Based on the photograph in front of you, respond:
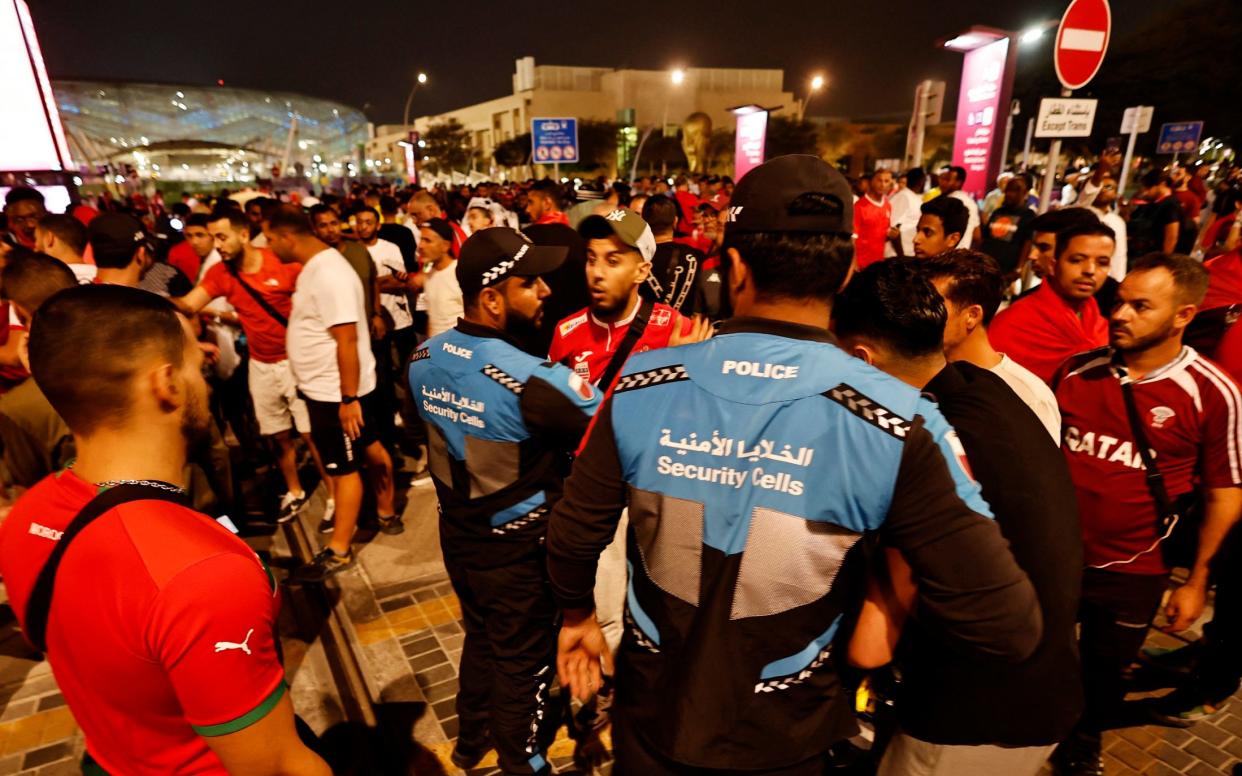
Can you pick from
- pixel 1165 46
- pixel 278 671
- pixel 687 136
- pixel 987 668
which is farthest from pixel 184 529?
pixel 687 136

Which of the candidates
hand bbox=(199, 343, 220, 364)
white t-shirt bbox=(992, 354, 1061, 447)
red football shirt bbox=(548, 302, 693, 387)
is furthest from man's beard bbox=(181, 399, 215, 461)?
hand bbox=(199, 343, 220, 364)

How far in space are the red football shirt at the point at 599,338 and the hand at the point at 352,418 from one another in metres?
1.61

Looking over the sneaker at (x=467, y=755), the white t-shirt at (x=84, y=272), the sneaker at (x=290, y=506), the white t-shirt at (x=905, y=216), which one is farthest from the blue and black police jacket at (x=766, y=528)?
the white t-shirt at (x=905, y=216)

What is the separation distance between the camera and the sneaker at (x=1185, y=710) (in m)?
3.32

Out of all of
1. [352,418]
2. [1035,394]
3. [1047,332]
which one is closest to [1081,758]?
[1035,394]

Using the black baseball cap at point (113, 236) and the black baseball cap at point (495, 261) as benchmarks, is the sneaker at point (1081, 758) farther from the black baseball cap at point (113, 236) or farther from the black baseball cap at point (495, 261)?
the black baseball cap at point (113, 236)

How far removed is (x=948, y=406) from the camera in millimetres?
1868

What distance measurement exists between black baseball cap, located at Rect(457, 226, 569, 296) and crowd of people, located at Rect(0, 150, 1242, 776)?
0.01 meters

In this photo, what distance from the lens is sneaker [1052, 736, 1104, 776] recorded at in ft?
9.77

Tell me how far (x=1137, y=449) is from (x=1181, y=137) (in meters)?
26.5

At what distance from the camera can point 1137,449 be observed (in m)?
2.72

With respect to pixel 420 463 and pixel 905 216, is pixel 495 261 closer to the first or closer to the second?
pixel 420 463

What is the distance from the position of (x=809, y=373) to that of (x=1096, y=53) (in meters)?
7.69

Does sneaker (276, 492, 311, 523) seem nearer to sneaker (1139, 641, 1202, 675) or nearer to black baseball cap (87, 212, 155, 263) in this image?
black baseball cap (87, 212, 155, 263)
